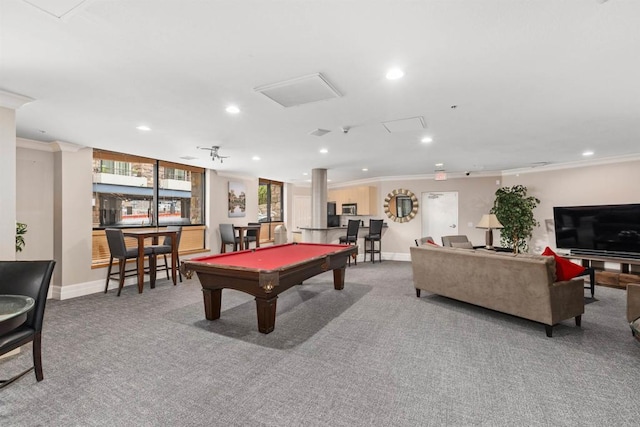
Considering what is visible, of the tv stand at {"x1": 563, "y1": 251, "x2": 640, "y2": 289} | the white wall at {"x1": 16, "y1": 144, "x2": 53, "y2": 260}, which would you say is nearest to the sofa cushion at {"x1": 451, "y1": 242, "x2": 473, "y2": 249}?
the tv stand at {"x1": 563, "y1": 251, "x2": 640, "y2": 289}

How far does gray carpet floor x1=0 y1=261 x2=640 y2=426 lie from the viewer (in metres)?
Answer: 1.95

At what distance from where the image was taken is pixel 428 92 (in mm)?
2748

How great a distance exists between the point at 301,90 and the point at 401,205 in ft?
21.8

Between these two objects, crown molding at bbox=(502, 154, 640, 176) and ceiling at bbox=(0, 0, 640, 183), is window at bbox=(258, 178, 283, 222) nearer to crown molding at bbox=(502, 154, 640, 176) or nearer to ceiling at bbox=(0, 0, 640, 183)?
ceiling at bbox=(0, 0, 640, 183)

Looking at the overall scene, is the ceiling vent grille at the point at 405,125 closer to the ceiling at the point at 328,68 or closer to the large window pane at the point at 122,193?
the ceiling at the point at 328,68

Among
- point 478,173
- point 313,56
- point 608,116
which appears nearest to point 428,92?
point 313,56

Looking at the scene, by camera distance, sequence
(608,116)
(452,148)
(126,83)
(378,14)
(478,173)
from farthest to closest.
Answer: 1. (478,173)
2. (452,148)
3. (608,116)
4. (126,83)
5. (378,14)

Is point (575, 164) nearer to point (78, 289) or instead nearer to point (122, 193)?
point (122, 193)

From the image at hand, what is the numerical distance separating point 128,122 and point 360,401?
3928 mm

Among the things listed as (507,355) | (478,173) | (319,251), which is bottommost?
(507,355)

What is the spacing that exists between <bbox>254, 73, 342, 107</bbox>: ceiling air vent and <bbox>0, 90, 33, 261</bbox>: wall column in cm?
242

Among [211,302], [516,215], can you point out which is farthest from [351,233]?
[211,302]

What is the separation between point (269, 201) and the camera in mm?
9922

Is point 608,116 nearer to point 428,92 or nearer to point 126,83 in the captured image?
point 428,92
